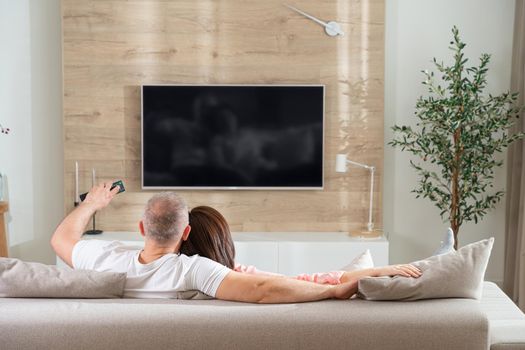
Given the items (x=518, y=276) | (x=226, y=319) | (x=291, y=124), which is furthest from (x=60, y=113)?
(x=226, y=319)

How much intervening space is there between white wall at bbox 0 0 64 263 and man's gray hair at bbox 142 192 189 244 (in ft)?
10.3

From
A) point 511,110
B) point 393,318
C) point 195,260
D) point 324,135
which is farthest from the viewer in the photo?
point 324,135

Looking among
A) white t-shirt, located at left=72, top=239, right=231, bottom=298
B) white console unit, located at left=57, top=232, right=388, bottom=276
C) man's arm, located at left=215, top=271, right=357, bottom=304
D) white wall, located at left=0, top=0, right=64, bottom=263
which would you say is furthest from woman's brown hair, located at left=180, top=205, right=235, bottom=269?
white wall, located at left=0, top=0, right=64, bottom=263

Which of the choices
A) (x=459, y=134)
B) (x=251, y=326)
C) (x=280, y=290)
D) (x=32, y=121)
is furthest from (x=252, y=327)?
(x=32, y=121)

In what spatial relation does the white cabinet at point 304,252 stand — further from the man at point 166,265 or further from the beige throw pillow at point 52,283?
the beige throw pillow at point 52,283

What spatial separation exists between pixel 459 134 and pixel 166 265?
3.01 m

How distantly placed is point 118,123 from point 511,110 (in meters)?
2.60

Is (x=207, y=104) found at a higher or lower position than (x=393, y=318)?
higher

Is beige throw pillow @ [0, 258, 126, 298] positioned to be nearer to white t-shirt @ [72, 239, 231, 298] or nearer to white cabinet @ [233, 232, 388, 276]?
white t-shirt @ [72, 239, 231, 298]

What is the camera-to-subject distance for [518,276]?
5184mm

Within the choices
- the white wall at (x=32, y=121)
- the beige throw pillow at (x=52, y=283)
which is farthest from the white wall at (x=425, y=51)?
the beige throw pillow at (x=52, y=283)

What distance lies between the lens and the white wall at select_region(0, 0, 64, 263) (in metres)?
5.52

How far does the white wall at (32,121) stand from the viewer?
5.52 m

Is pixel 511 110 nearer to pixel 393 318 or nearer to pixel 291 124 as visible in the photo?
pixel 291 124
